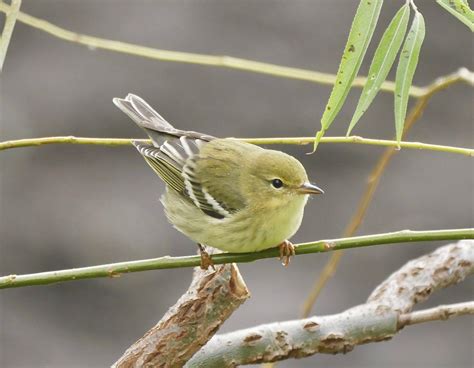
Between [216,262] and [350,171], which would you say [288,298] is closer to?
[350,171]

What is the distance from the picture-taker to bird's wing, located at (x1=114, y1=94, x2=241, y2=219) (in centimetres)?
267

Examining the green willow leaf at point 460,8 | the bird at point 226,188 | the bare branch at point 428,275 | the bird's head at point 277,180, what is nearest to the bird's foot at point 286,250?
the bird at point 226,188

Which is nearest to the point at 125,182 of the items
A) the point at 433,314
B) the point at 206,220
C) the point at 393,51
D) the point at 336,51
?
the point at 336,51

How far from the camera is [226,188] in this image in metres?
2.70

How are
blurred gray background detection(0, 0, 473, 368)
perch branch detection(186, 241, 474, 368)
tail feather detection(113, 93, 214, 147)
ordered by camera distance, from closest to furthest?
perch branch detection(186, 241, 474, 368) → tail feather detection(113, 93, 214, 147) → blurred gray background detection(0, 0, 473, 368)

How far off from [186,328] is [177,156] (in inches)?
32.2

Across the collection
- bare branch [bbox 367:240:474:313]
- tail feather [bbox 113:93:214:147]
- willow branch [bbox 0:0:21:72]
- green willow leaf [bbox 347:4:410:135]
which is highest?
tail feather [bbox 113:93:214:147]

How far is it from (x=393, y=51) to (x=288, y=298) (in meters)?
3.45

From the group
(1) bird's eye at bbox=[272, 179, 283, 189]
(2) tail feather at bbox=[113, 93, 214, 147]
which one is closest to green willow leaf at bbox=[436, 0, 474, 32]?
(1) bird's eye at bbox=[272, 179, 283, 189]

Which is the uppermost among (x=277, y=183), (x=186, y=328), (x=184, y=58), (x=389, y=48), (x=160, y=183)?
(x=160, y=183)

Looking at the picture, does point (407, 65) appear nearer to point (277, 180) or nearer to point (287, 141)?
point (287, 141)

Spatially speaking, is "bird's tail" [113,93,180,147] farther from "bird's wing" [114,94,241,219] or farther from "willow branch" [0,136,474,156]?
"willow branch" [0,136,474,156]

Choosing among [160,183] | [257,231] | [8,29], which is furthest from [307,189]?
[160,183]

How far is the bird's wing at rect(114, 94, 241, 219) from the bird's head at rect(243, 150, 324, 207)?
0.11m
